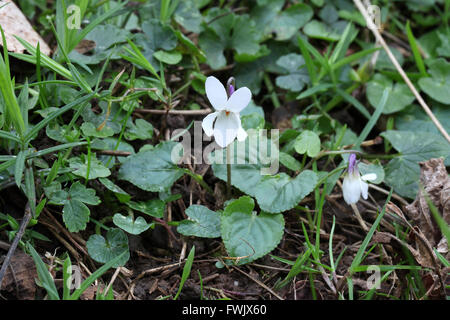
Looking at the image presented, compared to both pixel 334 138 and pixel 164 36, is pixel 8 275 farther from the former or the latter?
pixel 334 138

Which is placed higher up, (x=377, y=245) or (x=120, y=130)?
(x=120, y=130)

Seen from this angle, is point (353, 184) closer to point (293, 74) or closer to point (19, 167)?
point (293, 74)

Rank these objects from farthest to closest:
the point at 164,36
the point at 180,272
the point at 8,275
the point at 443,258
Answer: the point at 164,36, the point at 180,272, the point at 443,258, the point at 8,275

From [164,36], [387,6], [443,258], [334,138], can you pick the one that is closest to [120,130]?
[164,36]

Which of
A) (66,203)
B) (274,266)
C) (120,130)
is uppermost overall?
(120,130)

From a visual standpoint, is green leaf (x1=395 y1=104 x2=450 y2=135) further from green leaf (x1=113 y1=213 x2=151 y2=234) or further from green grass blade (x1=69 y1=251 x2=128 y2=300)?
green grass blade (x1=69 y1=251 x2=128 y2=300)

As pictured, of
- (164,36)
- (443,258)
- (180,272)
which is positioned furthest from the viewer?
(164,36)

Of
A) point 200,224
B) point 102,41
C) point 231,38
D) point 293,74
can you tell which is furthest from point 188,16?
point 200,224

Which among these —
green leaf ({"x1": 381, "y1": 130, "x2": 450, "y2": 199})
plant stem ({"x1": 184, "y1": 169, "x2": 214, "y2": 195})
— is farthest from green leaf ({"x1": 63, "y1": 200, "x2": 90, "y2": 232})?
green leaf ({"x1": 381, "y1": 130, "x2": 450, "y2": 199})
